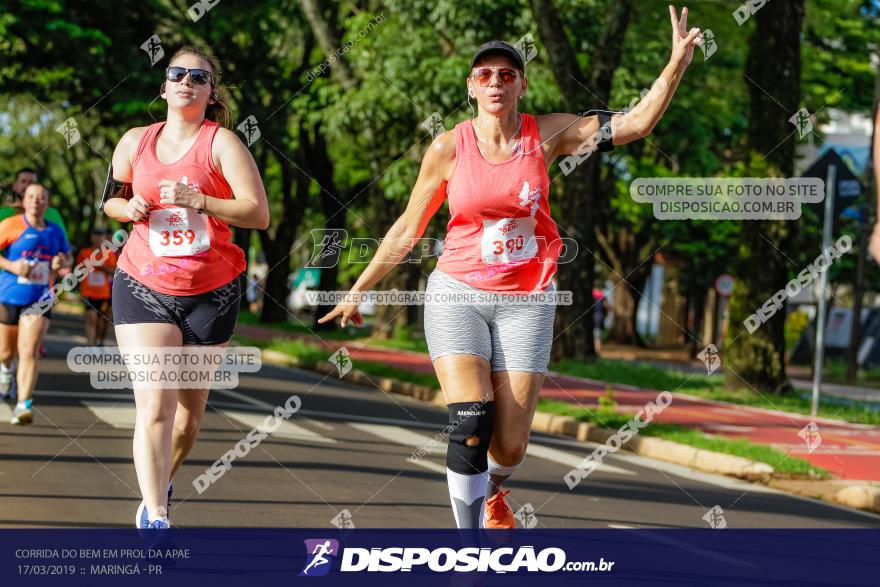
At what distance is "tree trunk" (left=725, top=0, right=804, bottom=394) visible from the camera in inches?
727

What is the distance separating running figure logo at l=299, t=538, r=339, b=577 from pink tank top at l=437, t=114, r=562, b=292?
52.0 inches

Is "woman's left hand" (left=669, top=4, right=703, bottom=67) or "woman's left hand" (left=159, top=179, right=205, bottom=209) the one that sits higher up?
"woman's left hand" (left=669, top=4, right=703, bottom=67)

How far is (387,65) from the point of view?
2525 centimetres

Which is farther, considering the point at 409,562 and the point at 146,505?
the point at 409,562

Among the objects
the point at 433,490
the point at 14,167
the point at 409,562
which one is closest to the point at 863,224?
the point at 433,490

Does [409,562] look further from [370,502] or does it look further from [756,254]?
[756,254]

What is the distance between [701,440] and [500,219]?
314 inches

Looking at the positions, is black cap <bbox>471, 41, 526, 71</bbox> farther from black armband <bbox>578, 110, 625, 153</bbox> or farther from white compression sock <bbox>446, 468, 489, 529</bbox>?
white compression sock <bbox>446, 468, 489, 529</bbox>

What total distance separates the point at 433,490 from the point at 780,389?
11.0 meters

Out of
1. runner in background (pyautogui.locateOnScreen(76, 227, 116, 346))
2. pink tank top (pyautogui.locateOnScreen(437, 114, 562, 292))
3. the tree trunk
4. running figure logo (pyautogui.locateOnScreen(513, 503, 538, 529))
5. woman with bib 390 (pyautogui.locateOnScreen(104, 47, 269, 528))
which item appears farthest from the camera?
the tree trunk

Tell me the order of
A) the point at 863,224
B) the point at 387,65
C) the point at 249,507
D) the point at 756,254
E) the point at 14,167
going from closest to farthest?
the point at 249,507, the point at 756,254, the point at 387,65, the point at 863,224, the point at 14,167

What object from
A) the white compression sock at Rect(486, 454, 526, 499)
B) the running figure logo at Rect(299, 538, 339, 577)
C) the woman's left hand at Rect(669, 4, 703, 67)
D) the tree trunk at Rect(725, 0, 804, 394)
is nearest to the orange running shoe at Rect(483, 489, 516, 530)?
the white compression sock at Rect(486, 454, 526, 499)

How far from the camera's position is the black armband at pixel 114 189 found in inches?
219

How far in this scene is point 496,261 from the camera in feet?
17.1
